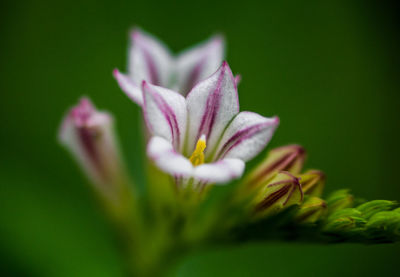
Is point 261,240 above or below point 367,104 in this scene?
below

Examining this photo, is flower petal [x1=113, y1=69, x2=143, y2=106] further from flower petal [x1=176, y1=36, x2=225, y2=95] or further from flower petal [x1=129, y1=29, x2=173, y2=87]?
flower petal [x1=176, y1=36, x2=225, y2=95]

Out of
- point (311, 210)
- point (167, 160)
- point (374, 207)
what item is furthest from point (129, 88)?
point (374, 207)

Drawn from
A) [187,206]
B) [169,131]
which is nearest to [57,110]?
[187,206]

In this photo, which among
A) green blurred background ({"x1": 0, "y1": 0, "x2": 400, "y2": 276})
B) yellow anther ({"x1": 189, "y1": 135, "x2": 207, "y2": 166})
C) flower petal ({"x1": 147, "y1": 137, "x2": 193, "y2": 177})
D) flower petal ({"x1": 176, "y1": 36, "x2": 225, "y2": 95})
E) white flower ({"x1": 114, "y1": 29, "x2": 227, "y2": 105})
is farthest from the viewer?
green blurred background ({"x1": 0, "y1": 0, "x2": 400, "y2": 276})

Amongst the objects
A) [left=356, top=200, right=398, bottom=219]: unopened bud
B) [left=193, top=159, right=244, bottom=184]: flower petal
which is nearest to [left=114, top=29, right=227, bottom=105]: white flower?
[left=193, top=159, right=244, bottom=184]: flower petal

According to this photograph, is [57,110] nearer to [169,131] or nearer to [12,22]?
[12,22]

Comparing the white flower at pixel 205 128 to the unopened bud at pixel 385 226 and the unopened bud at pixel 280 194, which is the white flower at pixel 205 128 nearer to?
the unopened bud at pixel 280 194

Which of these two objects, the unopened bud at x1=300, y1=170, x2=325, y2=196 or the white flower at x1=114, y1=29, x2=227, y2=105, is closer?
the unopened bud at x1=300, y1=170, x2=325, y2=196
